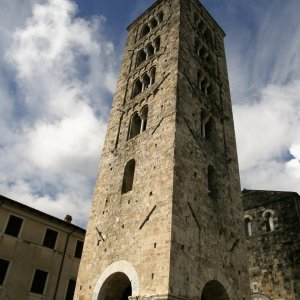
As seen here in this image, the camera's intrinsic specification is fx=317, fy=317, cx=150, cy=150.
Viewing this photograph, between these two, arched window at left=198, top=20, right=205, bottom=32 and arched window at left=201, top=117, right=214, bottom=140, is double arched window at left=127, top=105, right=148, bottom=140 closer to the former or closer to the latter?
arched window at left=201, top=117, right=214, bottom=140

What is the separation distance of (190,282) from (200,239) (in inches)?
61.2

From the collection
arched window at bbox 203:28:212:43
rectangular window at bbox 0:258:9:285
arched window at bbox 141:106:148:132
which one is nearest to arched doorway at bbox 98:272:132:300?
arched window at bbox 141:106:148:132

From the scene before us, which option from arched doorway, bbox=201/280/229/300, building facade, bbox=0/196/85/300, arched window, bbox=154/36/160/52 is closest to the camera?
arched doorway, bbox=201/280/229/300

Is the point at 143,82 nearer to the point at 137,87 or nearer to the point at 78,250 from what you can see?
the point at 137,87

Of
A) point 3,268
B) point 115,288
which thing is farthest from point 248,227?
point 3,268

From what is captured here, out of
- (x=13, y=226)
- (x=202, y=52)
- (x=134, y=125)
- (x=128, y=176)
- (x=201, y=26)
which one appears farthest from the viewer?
(x=201, y=26)

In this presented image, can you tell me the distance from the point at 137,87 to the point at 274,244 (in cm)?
1088

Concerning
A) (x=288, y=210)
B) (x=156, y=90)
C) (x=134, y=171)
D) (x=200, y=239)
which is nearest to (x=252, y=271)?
(x=288, y=210)

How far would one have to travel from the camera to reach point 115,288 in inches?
427

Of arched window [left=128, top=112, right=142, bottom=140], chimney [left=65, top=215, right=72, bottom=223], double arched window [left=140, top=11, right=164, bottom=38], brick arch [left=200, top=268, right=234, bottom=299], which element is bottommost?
brick arch [left=200, top=268, right=234, bottom=299]

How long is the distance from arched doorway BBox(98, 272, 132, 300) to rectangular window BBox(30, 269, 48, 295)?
25.3 ft

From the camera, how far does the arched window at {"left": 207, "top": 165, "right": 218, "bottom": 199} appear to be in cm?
1268

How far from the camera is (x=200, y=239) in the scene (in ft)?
34.0

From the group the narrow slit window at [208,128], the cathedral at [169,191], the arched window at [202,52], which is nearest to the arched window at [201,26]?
the arched window at [202,52]
